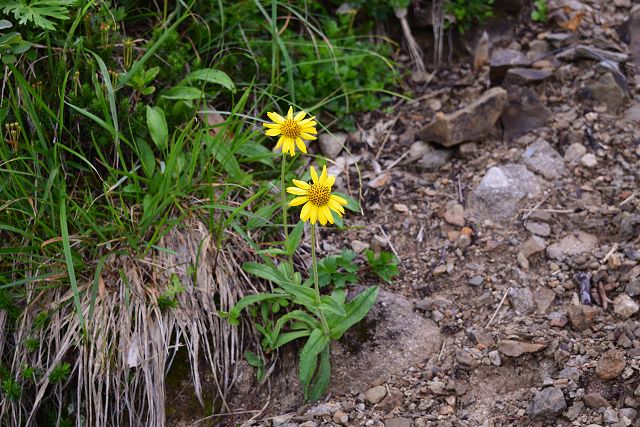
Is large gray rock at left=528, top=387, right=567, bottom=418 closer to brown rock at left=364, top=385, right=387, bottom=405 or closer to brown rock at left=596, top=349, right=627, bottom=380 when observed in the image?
brown rock at left=596, top=349, right=627, bottom=380

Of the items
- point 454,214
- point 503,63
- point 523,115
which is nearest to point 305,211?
point 454,214

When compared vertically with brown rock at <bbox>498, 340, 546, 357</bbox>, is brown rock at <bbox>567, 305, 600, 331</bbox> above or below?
above

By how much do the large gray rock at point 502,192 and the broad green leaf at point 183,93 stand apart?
120 centimetres

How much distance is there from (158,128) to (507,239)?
1.42 m

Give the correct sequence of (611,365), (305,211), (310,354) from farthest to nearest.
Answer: (310,354) < (611,365) < (305,211)

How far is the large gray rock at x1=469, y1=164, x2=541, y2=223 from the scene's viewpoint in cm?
312

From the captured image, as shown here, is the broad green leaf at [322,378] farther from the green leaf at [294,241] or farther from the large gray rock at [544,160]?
the large gray rock at [544,160]

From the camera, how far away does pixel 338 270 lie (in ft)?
9.54

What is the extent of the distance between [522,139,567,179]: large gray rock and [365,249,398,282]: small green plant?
30.2 inches

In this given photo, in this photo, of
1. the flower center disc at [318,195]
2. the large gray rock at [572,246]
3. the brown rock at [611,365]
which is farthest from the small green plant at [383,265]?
the brown rock at [611,365]

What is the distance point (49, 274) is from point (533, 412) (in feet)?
5.59

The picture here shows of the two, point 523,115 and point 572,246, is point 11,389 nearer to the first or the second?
point 572,246

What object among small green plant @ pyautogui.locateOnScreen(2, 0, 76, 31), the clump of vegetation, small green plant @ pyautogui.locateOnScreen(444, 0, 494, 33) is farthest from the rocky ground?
small green plant @ pyautogui.locateOnScreen(2, 0, 76, 31)

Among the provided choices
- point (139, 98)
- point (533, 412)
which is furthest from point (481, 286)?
point (139, 98)
